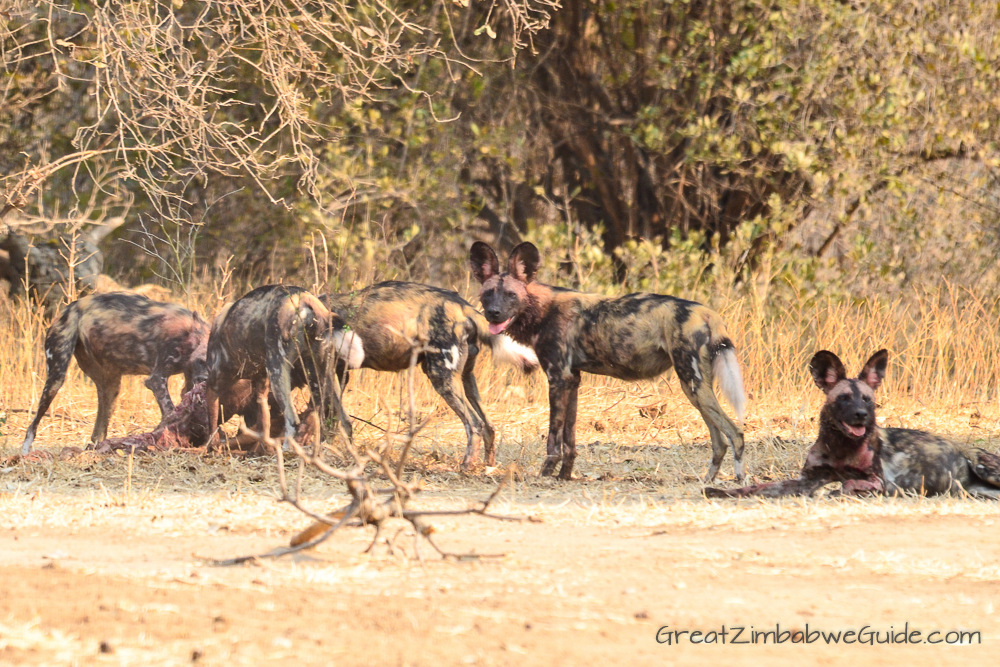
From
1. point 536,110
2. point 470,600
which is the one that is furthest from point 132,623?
point 536,110

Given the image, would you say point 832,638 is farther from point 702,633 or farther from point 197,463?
point 197,463

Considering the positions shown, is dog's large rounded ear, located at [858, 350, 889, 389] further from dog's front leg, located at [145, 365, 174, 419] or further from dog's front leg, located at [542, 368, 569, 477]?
dog's front leg, located at [145, 365, 174, 419]

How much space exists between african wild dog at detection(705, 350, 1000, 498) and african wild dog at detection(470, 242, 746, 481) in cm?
50

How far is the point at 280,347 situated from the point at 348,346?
1.18ft

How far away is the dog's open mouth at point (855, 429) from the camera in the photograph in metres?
5.42

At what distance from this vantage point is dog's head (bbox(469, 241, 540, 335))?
20.5ft

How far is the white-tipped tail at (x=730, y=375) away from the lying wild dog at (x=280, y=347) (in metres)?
1.85

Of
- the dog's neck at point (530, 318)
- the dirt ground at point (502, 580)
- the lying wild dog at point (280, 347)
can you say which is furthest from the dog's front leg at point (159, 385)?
the dog's neck at point (530, 318)

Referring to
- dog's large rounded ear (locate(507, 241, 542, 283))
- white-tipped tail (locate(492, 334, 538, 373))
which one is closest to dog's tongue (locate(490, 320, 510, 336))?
white-tipped tail (locate(492, 334, 538, 373))

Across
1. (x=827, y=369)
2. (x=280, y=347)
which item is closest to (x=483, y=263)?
(x=280, y=347)

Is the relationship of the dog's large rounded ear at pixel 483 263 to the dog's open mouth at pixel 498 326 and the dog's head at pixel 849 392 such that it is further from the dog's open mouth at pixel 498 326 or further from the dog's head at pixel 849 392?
the dog's head at pixel 849 392

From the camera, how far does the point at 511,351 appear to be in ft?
21.1

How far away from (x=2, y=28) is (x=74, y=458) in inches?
118

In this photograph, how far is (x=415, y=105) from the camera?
1156 cm
